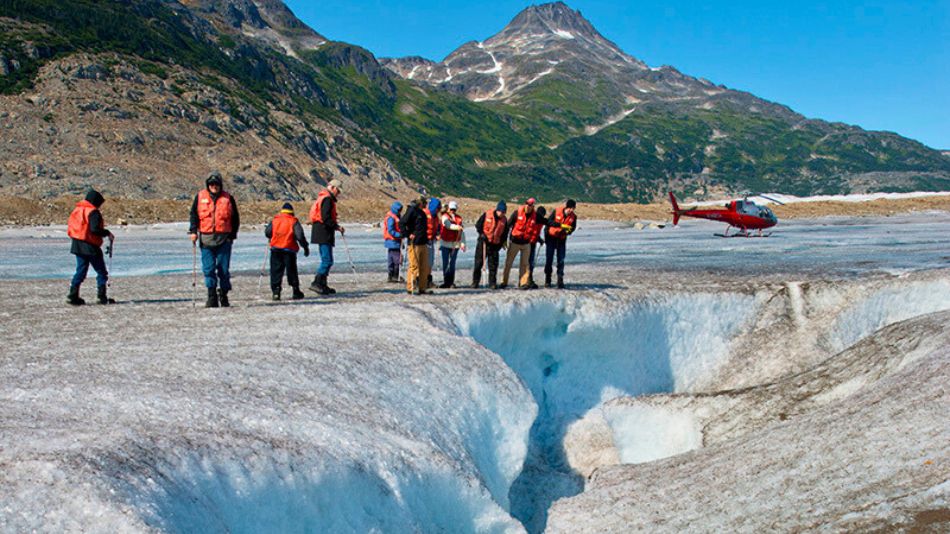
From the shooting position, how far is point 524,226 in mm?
16594

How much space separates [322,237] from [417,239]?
192cm

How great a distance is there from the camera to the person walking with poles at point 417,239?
48.4ft

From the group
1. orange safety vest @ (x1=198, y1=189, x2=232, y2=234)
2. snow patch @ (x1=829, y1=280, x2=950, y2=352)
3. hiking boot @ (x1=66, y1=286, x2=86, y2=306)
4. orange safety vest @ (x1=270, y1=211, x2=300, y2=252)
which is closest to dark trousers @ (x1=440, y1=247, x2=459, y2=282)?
orange safety vest @ (x1=270, y1=211, x2=300, y2=252)

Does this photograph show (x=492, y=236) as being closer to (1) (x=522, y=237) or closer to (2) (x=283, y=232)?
(1) (x=522, y=237)

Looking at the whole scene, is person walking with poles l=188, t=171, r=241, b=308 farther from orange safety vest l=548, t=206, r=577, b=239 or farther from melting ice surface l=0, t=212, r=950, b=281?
melting ice surface l=0, t=212, r=950, b=281

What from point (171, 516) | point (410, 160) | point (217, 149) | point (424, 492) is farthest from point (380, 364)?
point (410, 160)

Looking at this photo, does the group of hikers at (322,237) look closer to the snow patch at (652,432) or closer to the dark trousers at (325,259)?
the dark trousers at (325,259)

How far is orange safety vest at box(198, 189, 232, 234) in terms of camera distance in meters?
12.3

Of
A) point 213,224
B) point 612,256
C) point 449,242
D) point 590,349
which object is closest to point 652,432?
point 590,349

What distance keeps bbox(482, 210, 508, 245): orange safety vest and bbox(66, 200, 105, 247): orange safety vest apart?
7.98 meters

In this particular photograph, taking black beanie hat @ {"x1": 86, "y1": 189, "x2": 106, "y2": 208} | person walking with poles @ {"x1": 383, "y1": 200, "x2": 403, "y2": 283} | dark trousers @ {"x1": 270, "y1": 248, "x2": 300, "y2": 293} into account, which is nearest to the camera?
black beanie hat @ {"x1": 86, "y1": 189, "x2": 106, "y2": 208}

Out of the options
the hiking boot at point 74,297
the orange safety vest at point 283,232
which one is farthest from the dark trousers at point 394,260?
the hiking boot at point 74,297

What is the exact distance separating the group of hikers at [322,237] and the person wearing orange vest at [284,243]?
19 mm

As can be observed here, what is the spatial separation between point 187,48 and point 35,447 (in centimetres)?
13243
